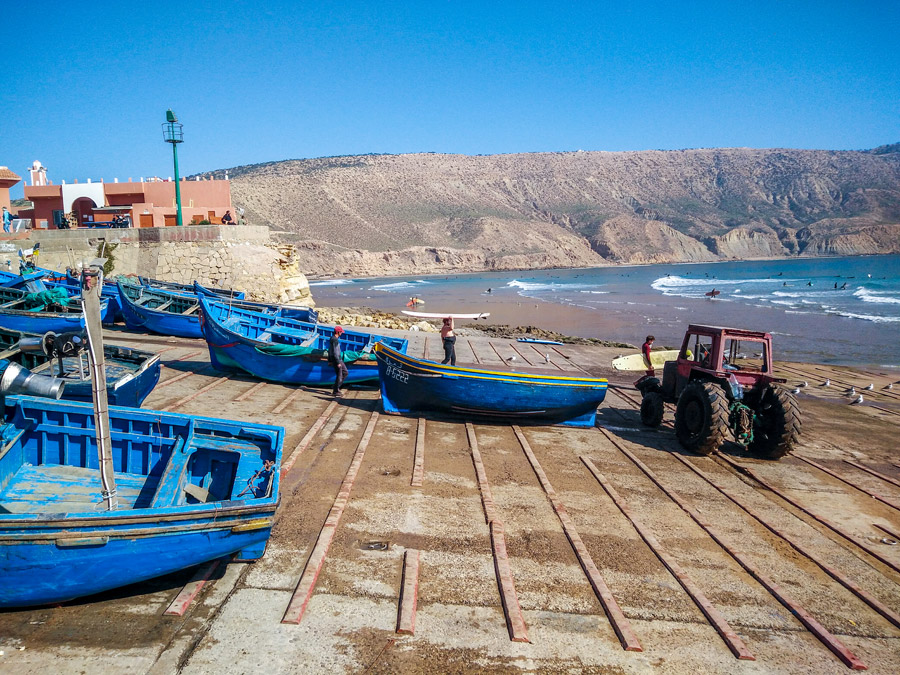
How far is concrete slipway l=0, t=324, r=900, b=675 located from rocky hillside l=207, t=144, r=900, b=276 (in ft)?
310

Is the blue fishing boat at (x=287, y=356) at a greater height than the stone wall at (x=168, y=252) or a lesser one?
lesser

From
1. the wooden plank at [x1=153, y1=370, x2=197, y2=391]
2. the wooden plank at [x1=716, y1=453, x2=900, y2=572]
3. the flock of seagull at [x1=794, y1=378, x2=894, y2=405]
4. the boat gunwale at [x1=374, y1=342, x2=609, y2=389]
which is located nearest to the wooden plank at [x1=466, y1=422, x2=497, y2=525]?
the boat gunwale at [x1=374, y1=342, x2=609, y2=389]

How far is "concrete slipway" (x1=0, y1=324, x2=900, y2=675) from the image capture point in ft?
16.4

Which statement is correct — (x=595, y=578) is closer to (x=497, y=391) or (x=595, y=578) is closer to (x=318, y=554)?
(x=318, y=554)

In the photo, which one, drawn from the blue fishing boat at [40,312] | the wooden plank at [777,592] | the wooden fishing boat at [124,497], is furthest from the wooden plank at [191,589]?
the blue fishing boat at [40,312]

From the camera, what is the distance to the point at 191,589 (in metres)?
5.68

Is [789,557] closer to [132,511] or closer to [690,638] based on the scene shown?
[690,638]

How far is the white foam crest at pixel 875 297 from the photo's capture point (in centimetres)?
5063

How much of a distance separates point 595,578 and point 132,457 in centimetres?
560

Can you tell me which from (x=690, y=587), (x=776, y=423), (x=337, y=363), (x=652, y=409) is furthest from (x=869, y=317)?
(x=690, y=587)

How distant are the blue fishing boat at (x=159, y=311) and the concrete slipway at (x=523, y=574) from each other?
11246 mm

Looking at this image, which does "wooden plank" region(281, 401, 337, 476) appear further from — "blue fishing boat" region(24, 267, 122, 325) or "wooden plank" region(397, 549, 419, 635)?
"blue fishing boat" region(24, 267, 122, 325)

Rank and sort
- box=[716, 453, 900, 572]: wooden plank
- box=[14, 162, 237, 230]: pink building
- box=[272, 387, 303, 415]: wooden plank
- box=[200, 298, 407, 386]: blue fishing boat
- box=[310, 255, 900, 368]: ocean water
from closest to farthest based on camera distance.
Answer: box=[716, 453, 900, 572]: wooden plank < box=[272, 387, 303, 415]: wooden plank < box=[200, 298, 407, 386]: blue fishing boat < box=[310, 255, 900, 368]: ocean water < box=[14, 162, 237, 230]: pink building

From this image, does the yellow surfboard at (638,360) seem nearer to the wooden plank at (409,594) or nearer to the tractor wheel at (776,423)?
the tractor wheel at (776,423)
